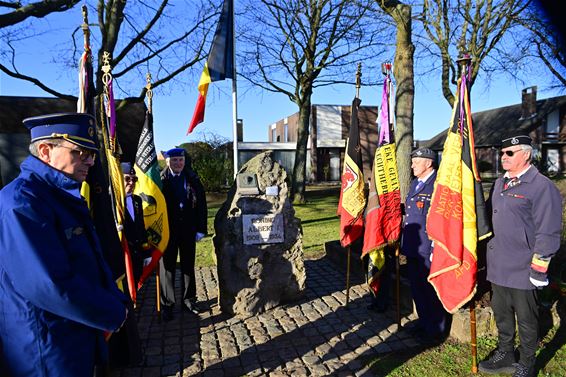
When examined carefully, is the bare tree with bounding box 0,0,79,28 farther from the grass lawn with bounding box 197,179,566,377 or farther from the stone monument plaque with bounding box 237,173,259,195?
the grass lawn with bounding box 197,179,566,377

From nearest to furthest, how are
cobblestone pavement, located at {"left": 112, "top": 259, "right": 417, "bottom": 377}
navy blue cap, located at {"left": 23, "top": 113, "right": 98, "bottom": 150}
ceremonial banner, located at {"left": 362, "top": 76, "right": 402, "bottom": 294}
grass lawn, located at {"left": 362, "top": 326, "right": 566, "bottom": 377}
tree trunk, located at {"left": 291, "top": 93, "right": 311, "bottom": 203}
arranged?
navy blue cap, located at {"left": 23, "top": 113, "right": 98, "bottom": 150} → grass lawn, located at {"left": 362, "top": 326, "right": 566, "bottom": 377} → cobblestone pavement, located at {"left": 112, "top": 259, "right": 417, "bottom": 377} → ceremonial banner, located at {"left": 362, "top": 76, "right": 402, "bottom": 294} → tree trunk, located at {"left": 291, "top": 93, "right": 311, "bottom": 203}

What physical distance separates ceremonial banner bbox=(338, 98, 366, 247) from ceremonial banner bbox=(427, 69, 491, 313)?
1.48 meters

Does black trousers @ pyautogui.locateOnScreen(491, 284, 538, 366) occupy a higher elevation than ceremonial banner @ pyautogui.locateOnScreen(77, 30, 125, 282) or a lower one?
lower

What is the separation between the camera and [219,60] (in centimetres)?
698

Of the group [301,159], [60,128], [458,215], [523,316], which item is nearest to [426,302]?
[523,316]

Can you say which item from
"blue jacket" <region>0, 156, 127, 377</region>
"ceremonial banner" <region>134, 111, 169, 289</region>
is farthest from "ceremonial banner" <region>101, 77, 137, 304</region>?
"blue jacket" <region>0, 156, 127, 377</region>

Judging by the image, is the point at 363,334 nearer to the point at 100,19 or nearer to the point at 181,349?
the point at 181,349

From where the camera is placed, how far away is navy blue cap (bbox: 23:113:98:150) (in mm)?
2037

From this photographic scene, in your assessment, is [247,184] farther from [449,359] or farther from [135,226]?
[449,359]

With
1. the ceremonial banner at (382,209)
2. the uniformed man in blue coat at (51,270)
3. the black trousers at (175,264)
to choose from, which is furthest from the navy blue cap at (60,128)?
the ceremonial banner at (382,209)

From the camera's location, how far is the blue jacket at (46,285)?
5.55ft

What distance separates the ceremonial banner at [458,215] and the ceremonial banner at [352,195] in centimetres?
148

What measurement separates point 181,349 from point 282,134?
1388 inches

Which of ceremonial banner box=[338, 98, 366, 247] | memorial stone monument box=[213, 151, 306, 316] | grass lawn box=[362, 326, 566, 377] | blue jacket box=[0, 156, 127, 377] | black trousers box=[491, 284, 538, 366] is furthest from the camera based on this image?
ceremonial banner box=[338, 98, 366, 247]
